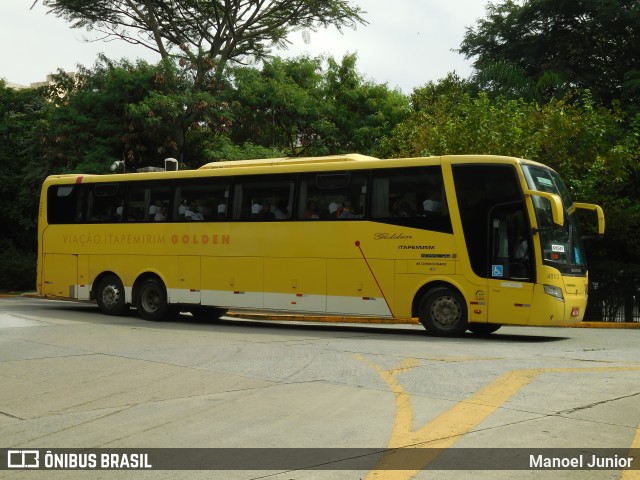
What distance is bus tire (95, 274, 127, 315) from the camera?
20.8 m

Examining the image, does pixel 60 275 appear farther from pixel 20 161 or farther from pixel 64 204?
pixel 20 161

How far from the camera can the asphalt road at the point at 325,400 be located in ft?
22.0

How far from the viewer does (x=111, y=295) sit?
68.9 feet

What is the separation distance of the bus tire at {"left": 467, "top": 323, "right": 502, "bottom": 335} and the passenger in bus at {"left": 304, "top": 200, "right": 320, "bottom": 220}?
388 cm

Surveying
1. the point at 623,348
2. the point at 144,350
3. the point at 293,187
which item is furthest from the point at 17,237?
the point at 623,348

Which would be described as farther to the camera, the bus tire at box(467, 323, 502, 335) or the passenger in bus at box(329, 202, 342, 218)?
the passenger in bus at box(329, 202, 342, 218)

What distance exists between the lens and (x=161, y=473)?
6.12 m

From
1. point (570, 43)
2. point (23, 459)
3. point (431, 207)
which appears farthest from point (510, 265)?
→ point (570, 43)

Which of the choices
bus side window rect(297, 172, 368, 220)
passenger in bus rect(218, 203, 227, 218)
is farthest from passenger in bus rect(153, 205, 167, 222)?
bus side window rect(297, 172, 368, 220)

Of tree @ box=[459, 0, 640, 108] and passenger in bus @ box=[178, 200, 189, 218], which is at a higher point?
tree @ box=[459, 0, 640, 108]

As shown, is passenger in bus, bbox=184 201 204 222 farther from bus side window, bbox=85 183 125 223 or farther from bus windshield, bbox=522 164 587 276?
bus windshield, bbox=522 164 587 276

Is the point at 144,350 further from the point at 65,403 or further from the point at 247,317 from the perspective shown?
the point at 247,317

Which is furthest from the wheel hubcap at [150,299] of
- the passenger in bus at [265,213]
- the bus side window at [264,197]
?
the passenger in bus at [265,213]

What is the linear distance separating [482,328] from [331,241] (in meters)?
3.54
